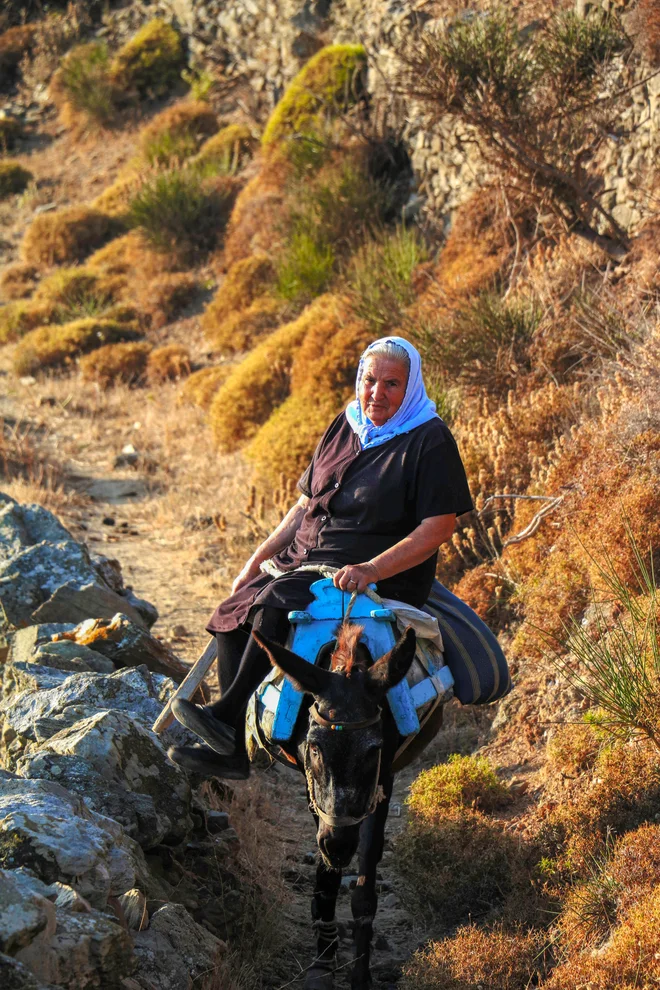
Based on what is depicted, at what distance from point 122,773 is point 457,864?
64.1 inches

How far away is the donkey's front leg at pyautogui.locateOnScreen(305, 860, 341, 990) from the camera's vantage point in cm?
409

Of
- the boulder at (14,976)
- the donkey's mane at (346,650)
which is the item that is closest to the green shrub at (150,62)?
the donkey's mane at (346,650)

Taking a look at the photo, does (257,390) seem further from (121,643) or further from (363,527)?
(363,527)

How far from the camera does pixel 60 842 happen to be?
130 inches

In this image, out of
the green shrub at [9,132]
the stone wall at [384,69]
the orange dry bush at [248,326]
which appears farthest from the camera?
the green shrub at [9,132]

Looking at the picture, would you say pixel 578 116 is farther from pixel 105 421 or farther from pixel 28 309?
pixel 28 309

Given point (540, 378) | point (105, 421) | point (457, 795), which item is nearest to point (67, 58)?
point (105, 421)

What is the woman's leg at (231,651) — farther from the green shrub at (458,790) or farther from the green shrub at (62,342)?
the green shrub at (62,342)

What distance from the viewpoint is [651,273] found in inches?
306

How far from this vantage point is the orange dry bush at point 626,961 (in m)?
3.46

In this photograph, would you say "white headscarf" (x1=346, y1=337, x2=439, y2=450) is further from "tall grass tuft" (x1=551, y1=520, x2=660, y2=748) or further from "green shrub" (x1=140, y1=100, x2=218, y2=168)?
"green shrub" (x1=140, y1=100, x2=218, y2=168)

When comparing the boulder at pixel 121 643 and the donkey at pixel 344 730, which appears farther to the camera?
the boulder at pixel 121 643

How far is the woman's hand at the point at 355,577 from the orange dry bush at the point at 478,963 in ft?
4.84

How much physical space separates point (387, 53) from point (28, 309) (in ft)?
23.7
